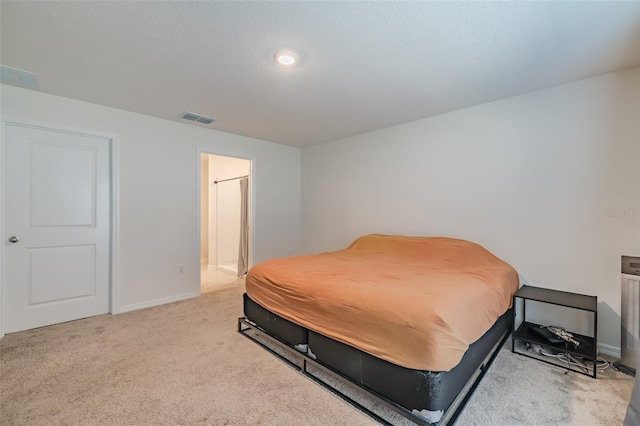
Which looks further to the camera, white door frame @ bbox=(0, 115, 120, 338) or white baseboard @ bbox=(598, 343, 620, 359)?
white door frame @ bbox=(0, 115, 120, 338)

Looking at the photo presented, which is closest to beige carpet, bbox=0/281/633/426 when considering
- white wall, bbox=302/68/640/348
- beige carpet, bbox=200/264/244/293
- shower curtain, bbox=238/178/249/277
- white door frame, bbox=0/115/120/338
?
white door frame, bbox=0/115/120/338

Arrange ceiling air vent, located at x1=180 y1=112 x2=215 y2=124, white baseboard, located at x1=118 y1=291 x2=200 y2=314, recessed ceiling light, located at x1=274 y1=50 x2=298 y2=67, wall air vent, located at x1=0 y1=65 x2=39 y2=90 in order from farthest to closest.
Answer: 1. ceiling air vent, located at x1=180 y1=112 x2=215 y2=124
2. white baseboard, located at x1=118 y1=291 x2=200 y2=314
3. wall air vent, located at x1=0 y1=65 x2=39 y2=90
4. recessed ceiling light, located at x1=274 y1=50 x2=298 y2=67

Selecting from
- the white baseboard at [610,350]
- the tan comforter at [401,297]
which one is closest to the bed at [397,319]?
the tan comforter at [401,297]

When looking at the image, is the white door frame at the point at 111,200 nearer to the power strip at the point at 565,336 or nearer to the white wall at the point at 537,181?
the white wall at the point at 537,181

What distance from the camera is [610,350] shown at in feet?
7.73

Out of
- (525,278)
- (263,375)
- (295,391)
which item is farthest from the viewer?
(525,278)

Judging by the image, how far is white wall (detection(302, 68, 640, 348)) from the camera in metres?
A: 2.35

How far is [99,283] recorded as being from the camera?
3219mm

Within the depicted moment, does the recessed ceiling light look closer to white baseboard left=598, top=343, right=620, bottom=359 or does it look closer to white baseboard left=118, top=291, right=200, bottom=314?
white baseboard left=118, top=291, right=200, bottom=314

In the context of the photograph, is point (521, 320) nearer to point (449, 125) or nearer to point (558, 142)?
point (558, 142)

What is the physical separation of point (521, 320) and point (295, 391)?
2.38 m

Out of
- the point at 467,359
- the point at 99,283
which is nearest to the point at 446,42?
the point at 467,359

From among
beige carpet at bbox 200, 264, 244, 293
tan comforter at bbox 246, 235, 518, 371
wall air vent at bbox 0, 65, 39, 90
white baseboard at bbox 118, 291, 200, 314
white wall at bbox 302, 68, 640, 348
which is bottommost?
beige carpet at bbox 200, 264, 244, 293

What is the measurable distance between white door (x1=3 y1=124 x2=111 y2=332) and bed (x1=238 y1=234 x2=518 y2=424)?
189cm
